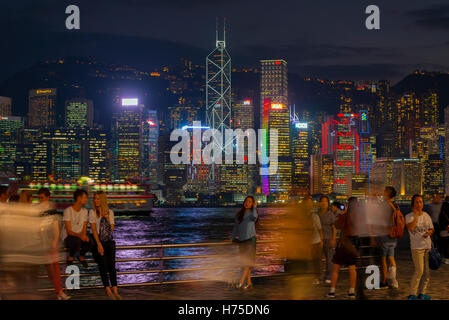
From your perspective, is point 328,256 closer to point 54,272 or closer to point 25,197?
point 54,272

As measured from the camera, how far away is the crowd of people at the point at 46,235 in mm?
7918

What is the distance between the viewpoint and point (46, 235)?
843cm

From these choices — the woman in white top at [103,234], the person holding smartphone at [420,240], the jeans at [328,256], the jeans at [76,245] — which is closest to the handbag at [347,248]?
the person holding smartphone at [420,240]

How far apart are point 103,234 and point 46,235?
188cm

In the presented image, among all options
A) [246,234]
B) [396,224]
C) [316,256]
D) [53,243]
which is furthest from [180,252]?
[53,243]

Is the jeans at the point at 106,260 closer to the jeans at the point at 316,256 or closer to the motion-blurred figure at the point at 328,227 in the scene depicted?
the jeans at the point at 316,256

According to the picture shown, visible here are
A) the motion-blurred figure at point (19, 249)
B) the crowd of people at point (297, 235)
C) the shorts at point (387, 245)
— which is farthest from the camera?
the shorts at point (387, 245)

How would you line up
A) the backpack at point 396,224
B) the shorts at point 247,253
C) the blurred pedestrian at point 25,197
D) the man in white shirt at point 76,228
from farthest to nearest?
the shorts at point 247,253 → the backpack at point 396,224 → the man in white shirt at point 76,228 → the blurred pedestrian at point 25,197

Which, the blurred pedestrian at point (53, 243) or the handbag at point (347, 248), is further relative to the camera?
the handbag at point (347, 248)

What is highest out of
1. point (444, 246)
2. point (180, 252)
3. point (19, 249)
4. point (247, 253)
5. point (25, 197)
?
point (25, 197)

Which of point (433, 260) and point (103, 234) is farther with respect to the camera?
point (433, 260)

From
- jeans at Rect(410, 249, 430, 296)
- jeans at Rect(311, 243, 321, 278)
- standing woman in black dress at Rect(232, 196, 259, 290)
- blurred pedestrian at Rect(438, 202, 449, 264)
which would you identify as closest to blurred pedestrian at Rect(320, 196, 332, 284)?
jeans at Rect(311, 243, 321, 278)

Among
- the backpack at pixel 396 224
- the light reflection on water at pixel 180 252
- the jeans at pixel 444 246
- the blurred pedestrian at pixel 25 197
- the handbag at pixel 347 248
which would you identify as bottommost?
the light reflection on water at pixel 180 252
